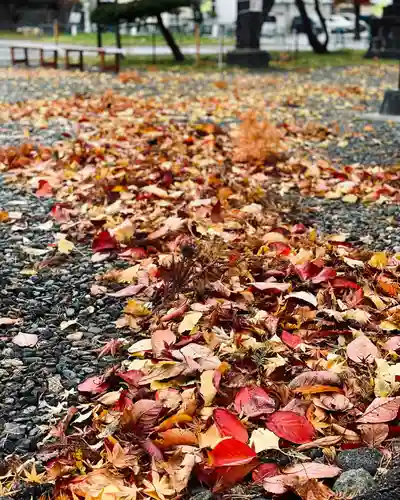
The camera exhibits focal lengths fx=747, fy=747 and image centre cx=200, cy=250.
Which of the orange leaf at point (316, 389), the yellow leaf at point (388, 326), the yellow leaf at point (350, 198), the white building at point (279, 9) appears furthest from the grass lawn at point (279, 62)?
the orange leaf at point (316, 389)

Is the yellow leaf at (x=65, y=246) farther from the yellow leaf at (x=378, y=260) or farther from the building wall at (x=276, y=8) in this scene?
the building wall at (x=276, y=8)

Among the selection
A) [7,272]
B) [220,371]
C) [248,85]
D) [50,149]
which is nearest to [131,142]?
[50,149]

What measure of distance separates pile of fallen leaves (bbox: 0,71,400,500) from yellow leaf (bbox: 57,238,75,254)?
11 millimetres

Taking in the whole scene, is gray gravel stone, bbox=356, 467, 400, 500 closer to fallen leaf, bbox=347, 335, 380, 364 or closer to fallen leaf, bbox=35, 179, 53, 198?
fallen leaf, bbox=347, 335, 380, 364

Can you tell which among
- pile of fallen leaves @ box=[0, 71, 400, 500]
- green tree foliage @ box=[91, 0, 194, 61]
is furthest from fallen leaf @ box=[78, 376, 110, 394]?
green tree foliage @ box=[91, 0, 194, 61]

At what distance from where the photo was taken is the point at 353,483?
66.9 inches

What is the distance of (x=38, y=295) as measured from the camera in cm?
297

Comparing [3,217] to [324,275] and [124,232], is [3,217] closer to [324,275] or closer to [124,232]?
[124,232]

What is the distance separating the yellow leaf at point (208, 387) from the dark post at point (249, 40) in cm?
1537

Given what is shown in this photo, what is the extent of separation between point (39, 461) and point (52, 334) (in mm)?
762

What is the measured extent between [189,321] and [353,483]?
0.99 m

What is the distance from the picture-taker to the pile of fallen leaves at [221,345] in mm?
1825

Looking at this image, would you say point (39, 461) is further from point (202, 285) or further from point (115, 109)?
point (115, 109)

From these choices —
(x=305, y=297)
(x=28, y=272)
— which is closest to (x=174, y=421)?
(x=305, y=297)
